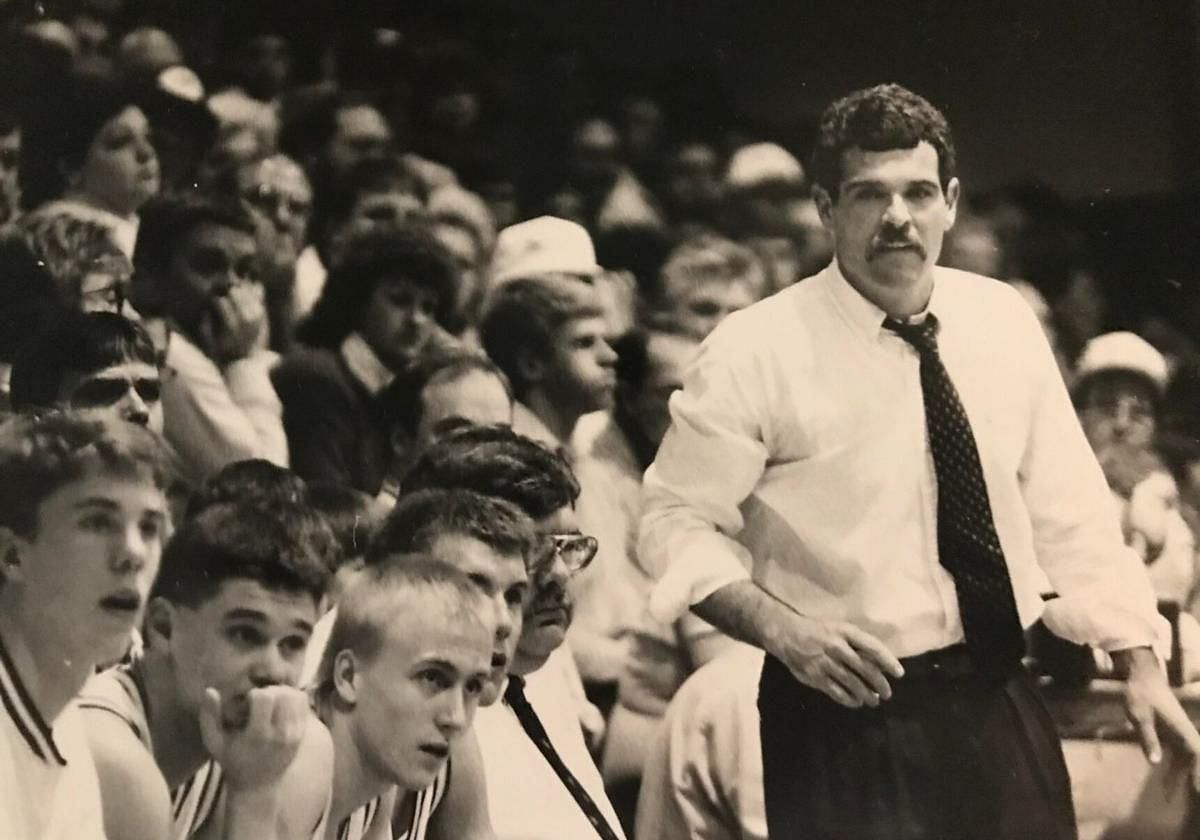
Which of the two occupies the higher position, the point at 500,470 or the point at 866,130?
the point at 866,130

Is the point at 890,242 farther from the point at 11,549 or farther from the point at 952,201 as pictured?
the point at 11,549

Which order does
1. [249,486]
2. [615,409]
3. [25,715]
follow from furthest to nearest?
1. [615,409]
2. [249,486]
3. [25,715]

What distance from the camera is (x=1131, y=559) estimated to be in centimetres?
226

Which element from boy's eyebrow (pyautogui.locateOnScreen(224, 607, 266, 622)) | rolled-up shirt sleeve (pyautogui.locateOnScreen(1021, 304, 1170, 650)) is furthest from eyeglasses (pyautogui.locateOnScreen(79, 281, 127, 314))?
rolled-up shirt sleeve (pyautogui.locateOnScreen(1021, 304, 1170, 650))

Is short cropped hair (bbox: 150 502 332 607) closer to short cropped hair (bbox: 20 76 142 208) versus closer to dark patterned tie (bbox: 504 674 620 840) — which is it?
dark patterned tie (bbox: 504 674 620 840)

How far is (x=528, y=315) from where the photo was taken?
221 cm

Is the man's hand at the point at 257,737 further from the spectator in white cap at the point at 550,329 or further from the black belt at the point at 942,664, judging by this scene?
the black belt at the point at 942,664

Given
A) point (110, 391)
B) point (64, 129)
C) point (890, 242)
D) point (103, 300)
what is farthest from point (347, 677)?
point (890, 242)

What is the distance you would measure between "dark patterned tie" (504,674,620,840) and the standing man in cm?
23

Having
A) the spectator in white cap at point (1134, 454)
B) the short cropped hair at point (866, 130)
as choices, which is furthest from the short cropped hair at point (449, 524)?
the spectator in white cap at point (1134, 454)

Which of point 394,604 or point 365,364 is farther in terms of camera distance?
point 365,364

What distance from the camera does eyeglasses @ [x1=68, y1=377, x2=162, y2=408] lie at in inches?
82.9

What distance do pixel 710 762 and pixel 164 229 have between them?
1.08m

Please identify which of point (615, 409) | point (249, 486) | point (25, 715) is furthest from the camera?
point (615, 409)
